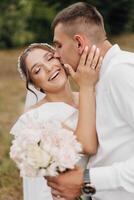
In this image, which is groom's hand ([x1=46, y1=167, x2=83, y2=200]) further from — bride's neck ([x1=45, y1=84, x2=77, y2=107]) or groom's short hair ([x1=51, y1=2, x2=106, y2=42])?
groom's short hair ([x1=51, y1=2, x2=106, y2=42])

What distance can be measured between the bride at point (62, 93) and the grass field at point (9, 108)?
2.52 metres

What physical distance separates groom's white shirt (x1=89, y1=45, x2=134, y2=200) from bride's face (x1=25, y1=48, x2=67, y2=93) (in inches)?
15.0

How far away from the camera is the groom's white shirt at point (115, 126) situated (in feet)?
11.7

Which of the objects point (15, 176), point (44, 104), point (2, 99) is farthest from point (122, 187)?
point (2, 99)

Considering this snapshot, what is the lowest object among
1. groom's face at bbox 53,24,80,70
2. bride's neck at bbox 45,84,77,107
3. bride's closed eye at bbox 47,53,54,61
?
bride's neck at bbox 45,84,77,107

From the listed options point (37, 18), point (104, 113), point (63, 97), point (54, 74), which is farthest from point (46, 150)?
point (37, 18)

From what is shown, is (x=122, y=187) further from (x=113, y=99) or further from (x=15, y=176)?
(x=15, y=176)

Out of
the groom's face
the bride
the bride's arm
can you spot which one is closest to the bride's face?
the bride

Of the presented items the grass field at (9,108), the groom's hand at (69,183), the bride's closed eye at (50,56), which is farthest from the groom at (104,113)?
the grass field at (9,108)

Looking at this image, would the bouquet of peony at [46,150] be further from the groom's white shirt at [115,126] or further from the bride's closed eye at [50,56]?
the bride's closed eye at [50,56]

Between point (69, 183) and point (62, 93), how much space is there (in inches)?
29.7

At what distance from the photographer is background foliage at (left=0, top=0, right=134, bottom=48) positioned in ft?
67.6

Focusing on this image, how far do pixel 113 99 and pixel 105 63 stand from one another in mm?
294

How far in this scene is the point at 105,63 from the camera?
3807 mm
